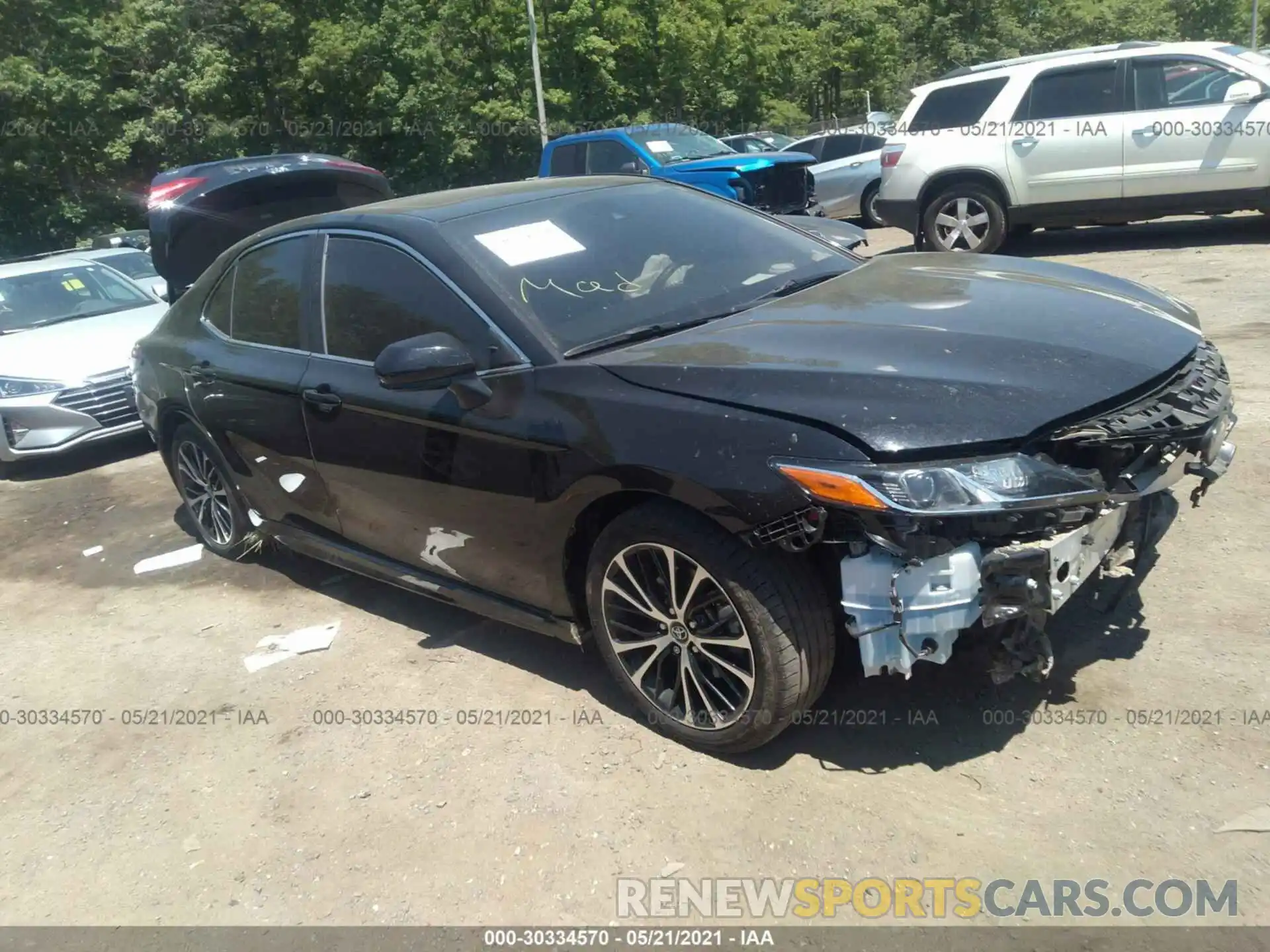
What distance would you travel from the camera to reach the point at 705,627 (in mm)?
3127

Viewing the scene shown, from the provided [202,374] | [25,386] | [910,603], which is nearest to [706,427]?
[910,603]

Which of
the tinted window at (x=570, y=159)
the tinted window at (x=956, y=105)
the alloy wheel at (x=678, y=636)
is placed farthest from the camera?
the tinted window at (x=570, y=159)

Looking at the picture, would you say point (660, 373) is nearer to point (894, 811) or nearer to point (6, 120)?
point (894, 811)

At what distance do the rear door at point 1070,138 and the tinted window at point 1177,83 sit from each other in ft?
0.59

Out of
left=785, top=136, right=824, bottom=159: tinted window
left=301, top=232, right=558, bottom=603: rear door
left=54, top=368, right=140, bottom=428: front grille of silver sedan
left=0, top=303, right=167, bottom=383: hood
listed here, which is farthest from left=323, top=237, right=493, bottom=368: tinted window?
left=785, top=136, right=824, bottom=159: tinted window

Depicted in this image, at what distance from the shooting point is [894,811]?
2.95 meters

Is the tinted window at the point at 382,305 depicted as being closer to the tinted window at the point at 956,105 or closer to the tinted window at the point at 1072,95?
the tinted window at the point at 956,105

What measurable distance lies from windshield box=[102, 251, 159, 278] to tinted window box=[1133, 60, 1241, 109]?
32.1 feet

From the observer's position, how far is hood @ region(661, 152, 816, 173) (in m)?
12.0

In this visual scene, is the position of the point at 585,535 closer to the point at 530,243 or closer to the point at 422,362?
the point at 422,362

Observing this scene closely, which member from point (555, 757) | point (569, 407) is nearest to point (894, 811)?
point (555, 757)

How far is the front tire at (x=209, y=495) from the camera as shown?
509 centimetres

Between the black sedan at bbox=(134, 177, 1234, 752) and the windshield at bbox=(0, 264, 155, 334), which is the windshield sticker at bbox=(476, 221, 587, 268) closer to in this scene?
the black sedan at bbox=(134, 177, 1234, 752)

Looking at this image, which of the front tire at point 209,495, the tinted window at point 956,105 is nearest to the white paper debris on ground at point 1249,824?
the front tire at point 209,495
